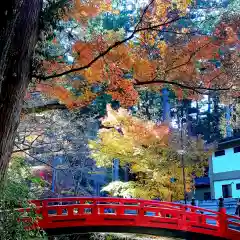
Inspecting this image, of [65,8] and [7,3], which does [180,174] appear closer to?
[65,8]

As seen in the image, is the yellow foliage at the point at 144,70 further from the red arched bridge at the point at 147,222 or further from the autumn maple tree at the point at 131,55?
the red arched bridge at the point at 147,222

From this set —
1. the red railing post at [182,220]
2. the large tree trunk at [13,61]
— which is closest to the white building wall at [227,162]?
the red railing post at [182,220]

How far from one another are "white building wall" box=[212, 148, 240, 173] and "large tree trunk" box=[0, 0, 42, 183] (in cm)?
1791

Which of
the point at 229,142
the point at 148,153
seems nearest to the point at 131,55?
the point at 148,153

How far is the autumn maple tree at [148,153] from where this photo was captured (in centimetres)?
1490

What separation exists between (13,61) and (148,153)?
38.2 ft

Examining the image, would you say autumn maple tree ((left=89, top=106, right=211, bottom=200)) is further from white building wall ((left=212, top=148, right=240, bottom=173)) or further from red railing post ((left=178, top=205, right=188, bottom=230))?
white building wall ((left=212, top=148, right=240, bottom=173))

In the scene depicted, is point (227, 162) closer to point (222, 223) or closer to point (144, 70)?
point (222, 223)

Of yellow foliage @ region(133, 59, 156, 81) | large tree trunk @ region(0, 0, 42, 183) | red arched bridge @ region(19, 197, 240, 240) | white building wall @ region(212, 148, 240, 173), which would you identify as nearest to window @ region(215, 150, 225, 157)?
white building wall @ region(212, 148, 240, 173)

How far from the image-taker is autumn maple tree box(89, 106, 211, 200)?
14898 millimetres

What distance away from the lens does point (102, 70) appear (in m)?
5.79

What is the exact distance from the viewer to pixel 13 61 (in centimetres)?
372

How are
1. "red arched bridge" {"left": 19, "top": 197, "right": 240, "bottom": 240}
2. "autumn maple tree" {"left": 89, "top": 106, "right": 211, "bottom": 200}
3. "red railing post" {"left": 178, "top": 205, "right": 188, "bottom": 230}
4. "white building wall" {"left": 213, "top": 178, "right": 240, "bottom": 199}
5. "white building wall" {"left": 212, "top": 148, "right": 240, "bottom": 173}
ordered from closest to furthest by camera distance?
"red arched bridge" {"left": 19, "top": 197, "right": 240, "bottom": 240} → "red railing post" {"left": 178, "top": 205, "right": 188, "bottom": 230} → "autumn maple tree" {"left": 89, "top": 106, "right": 211, "bottom": 200} → "white building wall" {"left": 213, "top": 178, "right": 240, "bottom": 199} → "white building wall" {"left": 212, "top": 148, "right": 240, "bottom": 173}

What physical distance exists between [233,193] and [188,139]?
5.88 meters
